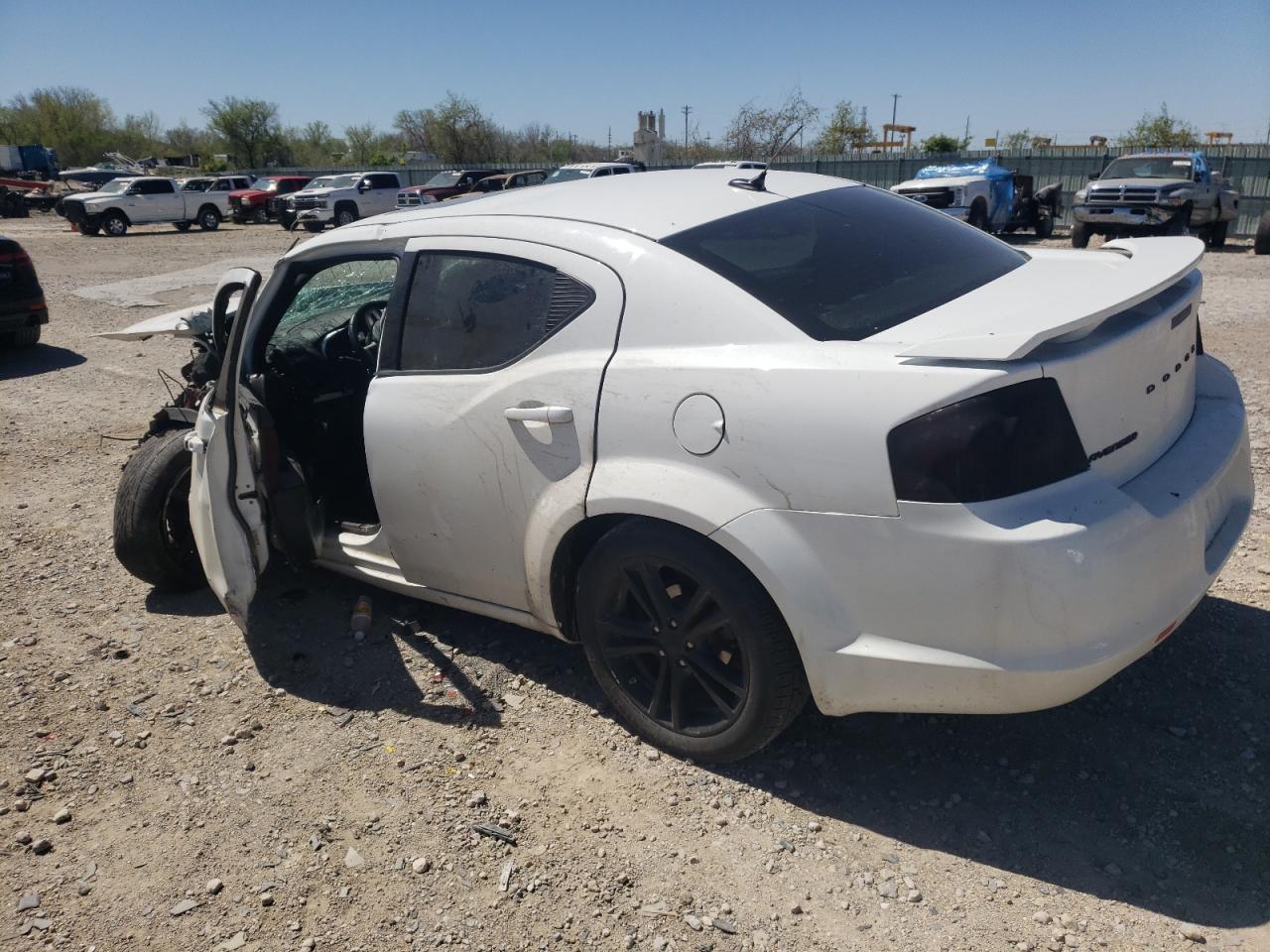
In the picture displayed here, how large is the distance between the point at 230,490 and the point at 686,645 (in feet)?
5.87

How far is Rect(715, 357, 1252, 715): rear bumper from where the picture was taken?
2135 mm

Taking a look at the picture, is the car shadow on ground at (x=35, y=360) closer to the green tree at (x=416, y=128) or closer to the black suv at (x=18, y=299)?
the black suv at (x=18, y=299)

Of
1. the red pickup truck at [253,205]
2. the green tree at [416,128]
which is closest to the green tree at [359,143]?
the green tree at [416,128]

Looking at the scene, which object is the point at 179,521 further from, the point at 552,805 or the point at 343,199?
the point at 343,199

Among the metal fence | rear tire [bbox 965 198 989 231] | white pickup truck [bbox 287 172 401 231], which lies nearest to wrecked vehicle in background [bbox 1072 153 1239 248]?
rear tire [bbox 965 198 989 231]

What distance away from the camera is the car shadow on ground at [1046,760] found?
2361 mm

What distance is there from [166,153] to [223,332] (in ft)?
270

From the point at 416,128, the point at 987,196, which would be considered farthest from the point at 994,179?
the point at 416,128

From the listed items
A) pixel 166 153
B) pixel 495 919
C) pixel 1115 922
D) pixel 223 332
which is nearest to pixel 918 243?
pixel 1115 922

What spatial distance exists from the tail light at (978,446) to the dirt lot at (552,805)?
1.02 metres

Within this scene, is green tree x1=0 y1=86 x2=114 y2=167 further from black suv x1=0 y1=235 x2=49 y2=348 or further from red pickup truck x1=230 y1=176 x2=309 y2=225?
black suv x1=0 y1=235 x2=49 y2=348

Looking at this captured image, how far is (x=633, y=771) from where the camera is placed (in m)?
2.85

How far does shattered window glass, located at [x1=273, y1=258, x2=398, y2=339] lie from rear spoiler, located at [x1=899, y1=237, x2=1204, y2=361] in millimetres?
2732

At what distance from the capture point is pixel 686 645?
8.77 ft
